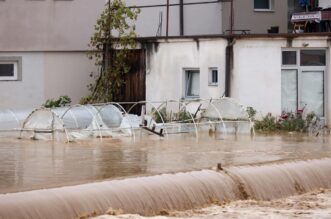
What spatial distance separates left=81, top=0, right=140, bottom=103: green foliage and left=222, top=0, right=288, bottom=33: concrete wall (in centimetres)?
466

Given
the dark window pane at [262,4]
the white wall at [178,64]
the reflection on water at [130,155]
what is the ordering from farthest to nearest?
the dark window pane at [262,4] < the white wall at [178,64] < the reflection on water at [130,155]

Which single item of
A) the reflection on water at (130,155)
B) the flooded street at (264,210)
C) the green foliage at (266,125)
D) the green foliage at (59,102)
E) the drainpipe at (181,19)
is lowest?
the flooded street at (264,210)

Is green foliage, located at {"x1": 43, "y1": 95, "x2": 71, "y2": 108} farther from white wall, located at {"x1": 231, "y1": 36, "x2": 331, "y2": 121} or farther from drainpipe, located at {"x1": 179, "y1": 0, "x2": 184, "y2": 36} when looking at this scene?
white wall, located at {"x1": 231, "y1": 36, "x2": 331, "y2": 121}

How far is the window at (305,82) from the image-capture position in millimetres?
31406

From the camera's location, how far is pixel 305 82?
103 feet

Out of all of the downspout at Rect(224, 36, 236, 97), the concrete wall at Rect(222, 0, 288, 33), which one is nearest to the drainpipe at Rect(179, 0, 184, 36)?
the concrete wall at Rect(222, 0, 288, 33)

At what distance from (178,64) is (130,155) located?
1050cm

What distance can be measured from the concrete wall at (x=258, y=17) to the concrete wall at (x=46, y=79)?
5799 millimetres

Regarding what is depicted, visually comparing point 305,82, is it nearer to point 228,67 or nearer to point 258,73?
point 258,73

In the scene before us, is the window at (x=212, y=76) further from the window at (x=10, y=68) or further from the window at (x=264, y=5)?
the window at (x=264, y=5)

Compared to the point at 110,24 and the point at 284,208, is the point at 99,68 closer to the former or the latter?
the point at 110,24

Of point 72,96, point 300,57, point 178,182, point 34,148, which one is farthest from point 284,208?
point 72,96

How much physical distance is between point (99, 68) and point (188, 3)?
3.71 metres

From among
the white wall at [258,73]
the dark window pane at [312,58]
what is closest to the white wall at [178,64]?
the white wall at [258,73]
